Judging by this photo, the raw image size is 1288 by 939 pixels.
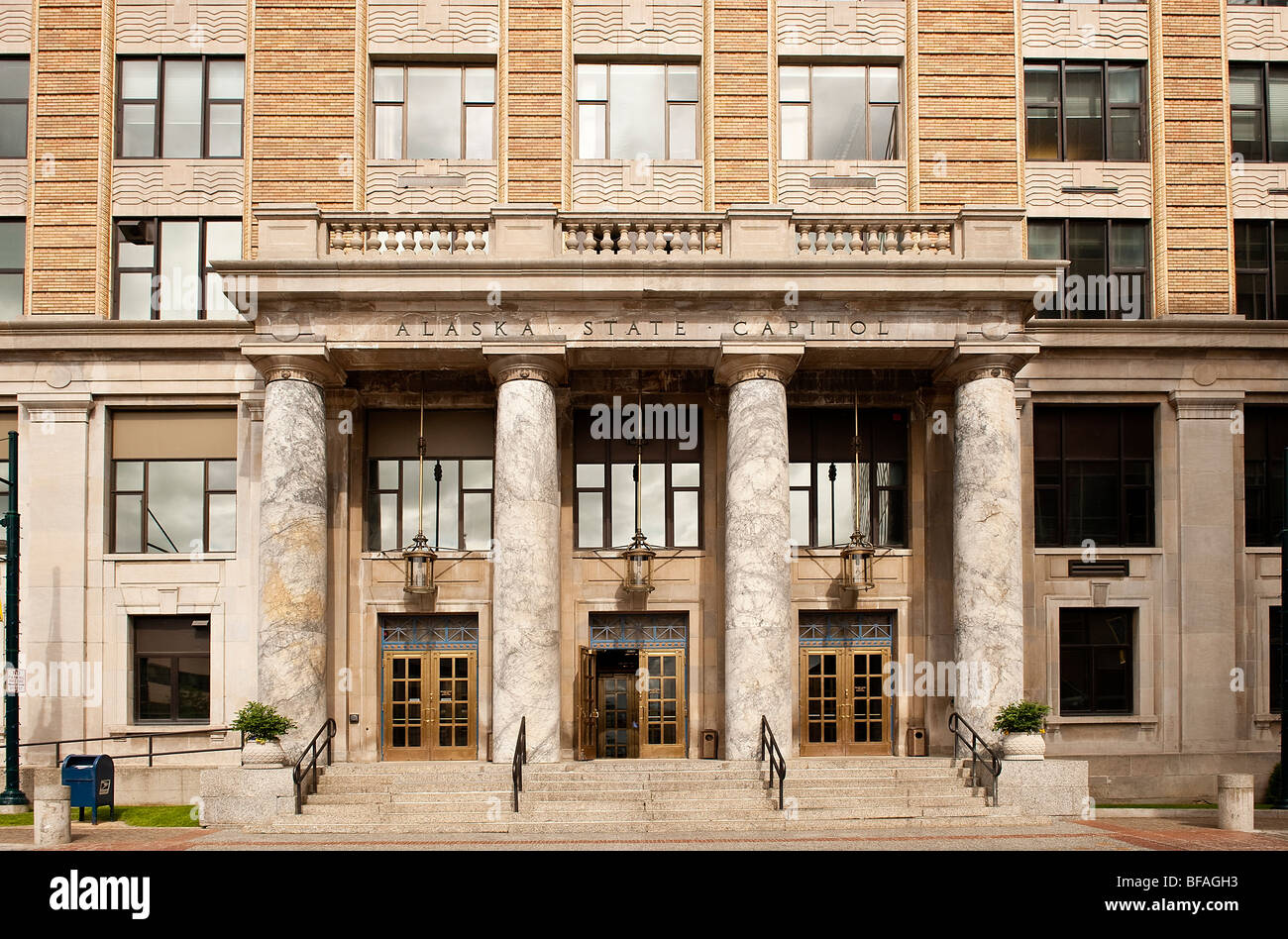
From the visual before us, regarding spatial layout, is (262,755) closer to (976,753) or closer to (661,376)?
(661,376)

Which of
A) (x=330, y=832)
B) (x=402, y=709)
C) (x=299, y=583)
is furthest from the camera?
(x=402, y=709)

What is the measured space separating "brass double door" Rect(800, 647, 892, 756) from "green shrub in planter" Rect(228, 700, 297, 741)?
9.79 meters

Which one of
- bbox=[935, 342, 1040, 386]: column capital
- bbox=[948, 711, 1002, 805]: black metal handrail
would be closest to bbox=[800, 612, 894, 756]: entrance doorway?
bbox=[948, 711, 1002, 805]: black metal handrail

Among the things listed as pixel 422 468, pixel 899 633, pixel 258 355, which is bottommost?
pixel 899 633

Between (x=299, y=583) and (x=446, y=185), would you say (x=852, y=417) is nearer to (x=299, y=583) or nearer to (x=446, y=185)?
(x=446, y=185)

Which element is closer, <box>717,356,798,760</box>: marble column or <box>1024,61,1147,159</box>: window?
<box>717,356,798,760</box>: marble column

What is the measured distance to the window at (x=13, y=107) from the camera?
2400cm

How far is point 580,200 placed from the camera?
23.5 metres

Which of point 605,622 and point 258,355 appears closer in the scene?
point 258,355

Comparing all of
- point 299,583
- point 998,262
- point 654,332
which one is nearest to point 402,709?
point 299,583

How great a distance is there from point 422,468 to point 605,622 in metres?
4.71

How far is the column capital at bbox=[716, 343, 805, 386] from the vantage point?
788 inches

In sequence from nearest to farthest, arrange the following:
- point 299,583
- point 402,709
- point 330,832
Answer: point 330,832
point 299,583
point 402,709

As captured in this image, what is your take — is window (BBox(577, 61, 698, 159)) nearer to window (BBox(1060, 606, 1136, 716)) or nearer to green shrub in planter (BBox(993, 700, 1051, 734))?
window (BBox(1060, 606, 1136, 716))
